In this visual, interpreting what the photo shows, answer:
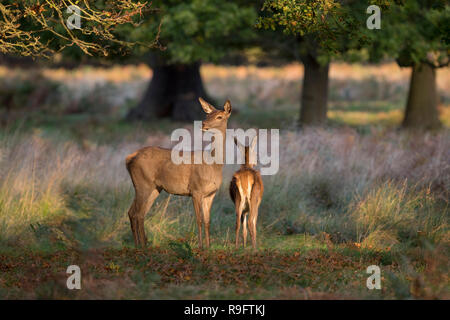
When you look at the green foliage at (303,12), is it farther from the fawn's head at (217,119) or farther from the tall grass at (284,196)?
the tall grass at (284,196)

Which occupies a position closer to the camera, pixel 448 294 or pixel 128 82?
pixel 448 294

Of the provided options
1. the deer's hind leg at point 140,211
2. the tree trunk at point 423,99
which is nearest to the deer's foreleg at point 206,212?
the deer's hind leg at point 140,211

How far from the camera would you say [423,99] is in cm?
2091

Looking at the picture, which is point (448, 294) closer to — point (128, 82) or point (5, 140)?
point (5, 140)

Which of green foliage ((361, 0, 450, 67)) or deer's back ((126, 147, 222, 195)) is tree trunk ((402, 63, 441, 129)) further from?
deer's back ((126, 147, 222, 195))

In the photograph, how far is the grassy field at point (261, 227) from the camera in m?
7.26

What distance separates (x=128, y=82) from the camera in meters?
41.1

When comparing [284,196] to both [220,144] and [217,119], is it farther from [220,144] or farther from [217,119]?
[217,119]

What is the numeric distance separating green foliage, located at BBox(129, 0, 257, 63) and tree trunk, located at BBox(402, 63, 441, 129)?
5982mm

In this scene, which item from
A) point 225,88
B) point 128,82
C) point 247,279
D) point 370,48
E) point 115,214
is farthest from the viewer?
point 128,82

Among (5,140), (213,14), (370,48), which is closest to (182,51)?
(213,14)

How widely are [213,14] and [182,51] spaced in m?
1.15

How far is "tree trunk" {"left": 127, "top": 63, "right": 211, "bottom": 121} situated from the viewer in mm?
23703
